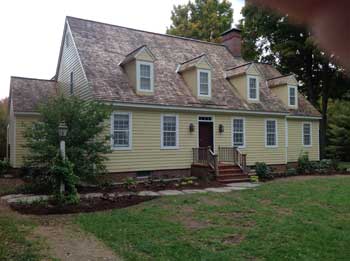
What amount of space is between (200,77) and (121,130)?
5.11 m

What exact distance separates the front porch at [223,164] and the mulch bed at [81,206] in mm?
4960

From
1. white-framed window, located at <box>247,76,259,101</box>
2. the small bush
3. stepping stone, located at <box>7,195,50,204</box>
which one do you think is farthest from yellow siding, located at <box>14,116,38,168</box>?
the small bush

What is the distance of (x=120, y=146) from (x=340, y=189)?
8.55 meters

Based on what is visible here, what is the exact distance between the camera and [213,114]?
16.3m

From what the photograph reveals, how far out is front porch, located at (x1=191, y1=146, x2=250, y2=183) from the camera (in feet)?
46.7

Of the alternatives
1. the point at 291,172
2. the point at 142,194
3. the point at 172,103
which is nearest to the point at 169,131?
the point at 172,103

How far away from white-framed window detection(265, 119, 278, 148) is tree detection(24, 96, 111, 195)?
9.69 meters

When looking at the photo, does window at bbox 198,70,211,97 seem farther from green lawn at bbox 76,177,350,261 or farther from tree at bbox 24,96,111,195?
green lawn at bbox 76,177,350,261

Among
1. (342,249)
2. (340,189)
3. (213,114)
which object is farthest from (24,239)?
(213,114)

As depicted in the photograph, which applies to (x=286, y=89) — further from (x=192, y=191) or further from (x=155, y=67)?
(x=192, y=191)

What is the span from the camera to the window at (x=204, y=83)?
53.7 feet

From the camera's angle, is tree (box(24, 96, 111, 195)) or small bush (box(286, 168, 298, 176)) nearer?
tree (box(24, 96, 111, 195))

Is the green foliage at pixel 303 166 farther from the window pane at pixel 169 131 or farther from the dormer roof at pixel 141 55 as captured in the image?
the dormer roof at pixel 141 55

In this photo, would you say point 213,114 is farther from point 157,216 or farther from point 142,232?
point 142,232
